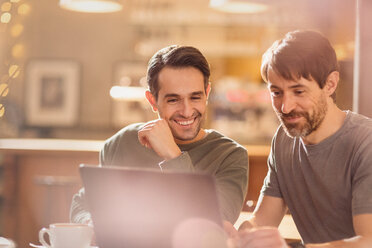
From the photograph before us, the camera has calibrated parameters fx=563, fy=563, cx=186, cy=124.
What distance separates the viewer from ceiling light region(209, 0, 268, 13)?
3822mm

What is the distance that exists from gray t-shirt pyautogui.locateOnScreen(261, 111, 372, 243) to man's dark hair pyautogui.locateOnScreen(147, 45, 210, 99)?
336mm

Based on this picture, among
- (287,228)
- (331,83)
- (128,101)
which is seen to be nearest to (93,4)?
(287,228)

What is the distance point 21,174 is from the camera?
4.28 metres

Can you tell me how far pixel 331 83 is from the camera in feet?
5.31

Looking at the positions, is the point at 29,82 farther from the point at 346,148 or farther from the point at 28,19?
the point at 346,148

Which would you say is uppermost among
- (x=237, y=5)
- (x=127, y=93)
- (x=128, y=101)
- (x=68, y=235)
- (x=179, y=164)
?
(x=237, y=5)

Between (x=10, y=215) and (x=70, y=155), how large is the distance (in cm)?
66

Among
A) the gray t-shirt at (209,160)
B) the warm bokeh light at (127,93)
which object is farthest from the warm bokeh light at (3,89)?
the warm bokeh light at (127,93)

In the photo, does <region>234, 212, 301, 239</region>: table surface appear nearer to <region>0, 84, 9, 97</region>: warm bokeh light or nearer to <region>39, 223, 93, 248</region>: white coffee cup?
<region>39, 223, 93, 248</region>: white coffee cup

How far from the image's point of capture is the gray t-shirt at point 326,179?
4.99 ft

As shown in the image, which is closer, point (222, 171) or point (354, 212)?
point (354, 212)

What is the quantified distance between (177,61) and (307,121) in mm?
490

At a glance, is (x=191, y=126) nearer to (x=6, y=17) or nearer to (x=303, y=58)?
(x=303, y=58)

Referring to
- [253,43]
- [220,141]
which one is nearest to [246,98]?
[253,43]
